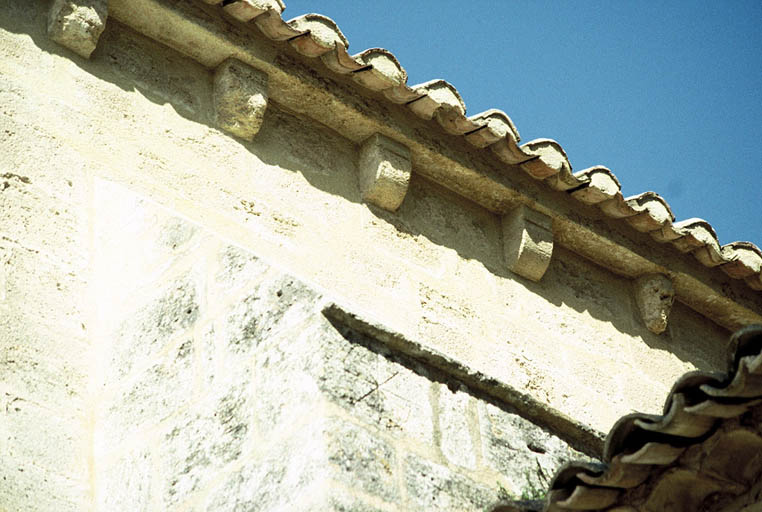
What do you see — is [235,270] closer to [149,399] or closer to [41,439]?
[149,399]

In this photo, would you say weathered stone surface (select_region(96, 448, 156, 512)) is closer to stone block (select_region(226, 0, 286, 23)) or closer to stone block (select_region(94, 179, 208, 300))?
stone block (select_region(94, 179, 208, 300))

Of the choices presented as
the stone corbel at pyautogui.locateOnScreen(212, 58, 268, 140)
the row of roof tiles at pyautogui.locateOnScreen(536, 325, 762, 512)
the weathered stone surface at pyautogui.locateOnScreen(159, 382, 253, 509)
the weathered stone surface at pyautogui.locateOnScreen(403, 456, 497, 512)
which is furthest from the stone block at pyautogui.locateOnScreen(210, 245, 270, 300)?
the row of roof tiles at pyautogui.locateOnScreen(536, 325, 762, 512)

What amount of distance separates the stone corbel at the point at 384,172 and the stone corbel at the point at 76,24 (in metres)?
1.19

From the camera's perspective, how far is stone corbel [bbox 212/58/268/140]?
4.13 m

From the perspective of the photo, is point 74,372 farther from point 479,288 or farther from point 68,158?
point 479,288

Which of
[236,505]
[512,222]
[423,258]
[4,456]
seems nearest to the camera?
[236,505]

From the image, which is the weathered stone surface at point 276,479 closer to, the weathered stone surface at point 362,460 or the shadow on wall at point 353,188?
the weathered stone surface at point 362,460

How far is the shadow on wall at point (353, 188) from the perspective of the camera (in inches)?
159

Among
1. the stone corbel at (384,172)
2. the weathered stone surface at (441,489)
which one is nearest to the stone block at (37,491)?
the weathered stone surface at (441,489)

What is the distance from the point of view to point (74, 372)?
3.27 m

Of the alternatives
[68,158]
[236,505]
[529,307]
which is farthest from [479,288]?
[236,505]

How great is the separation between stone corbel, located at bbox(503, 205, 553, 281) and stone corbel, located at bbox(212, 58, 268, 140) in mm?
1285

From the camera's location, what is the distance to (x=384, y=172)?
438 centimetres

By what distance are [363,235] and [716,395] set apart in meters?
2.25
